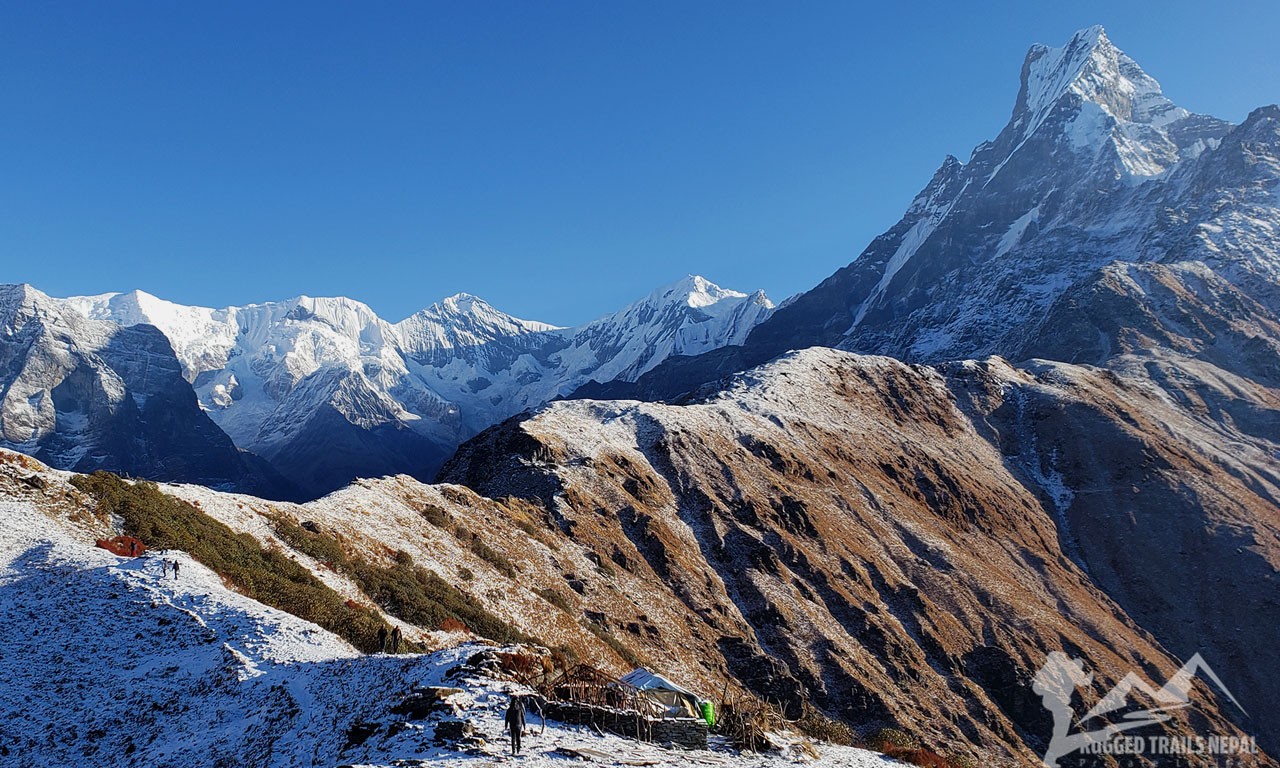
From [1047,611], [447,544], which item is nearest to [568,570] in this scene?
[447,544]

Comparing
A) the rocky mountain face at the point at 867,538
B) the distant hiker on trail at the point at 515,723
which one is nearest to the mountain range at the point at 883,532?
the rocky mountain face at the point at 867,538

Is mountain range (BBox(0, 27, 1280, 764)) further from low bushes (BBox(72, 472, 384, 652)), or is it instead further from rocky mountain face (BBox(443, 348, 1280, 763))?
low bushes (BBox(72, 472, 384, 652))

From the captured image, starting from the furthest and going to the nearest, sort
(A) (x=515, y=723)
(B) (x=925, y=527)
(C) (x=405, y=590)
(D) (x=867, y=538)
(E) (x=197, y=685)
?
(B) (x=925, y=527), (D) (x=867, y=538), (C) (x=405, y=590), (E) (x=197, y=685), (A) (x=515, y=723)

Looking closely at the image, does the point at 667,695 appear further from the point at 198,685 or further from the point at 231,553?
the point at 231,553

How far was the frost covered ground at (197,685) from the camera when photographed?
2022 cm

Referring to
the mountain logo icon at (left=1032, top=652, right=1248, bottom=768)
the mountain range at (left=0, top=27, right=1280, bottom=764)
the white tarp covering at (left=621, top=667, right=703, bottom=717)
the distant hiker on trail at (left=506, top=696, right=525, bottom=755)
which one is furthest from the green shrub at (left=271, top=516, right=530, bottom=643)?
the mountain logo icon at (left=1032, top=652, right=1248, bottom=768)

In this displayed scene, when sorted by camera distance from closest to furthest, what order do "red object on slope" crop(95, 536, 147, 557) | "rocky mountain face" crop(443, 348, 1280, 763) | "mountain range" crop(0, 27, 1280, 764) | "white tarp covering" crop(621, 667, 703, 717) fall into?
"white tarp covering" crop(621, 667, 703, 717), "red object on slope" crop(95, 536, 147, 557), "mountain range" crop(0, 27, 1280, 764), "rocky mountain face" crop(443, 348, 1280, 763)

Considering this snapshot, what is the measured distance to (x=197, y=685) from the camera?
24.2 m

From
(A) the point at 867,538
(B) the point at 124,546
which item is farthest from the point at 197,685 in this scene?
(A) the point at 867,538

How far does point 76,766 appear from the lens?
20.7m

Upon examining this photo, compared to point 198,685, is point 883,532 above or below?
above

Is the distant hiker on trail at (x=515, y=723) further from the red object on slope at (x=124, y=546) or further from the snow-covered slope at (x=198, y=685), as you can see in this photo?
the red object on slope at (x=124, y=546)

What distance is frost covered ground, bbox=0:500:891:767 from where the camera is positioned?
20.2 meters

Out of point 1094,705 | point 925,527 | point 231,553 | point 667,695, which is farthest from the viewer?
point 925,527
